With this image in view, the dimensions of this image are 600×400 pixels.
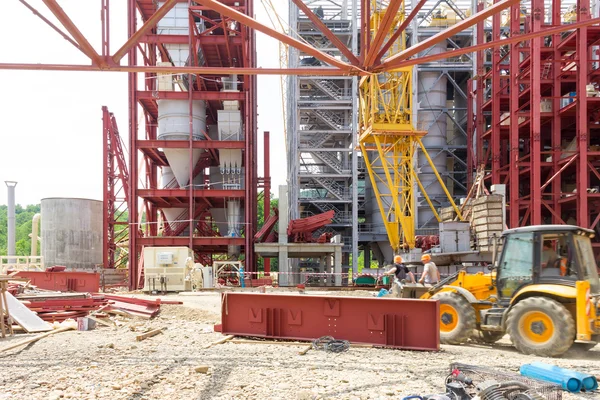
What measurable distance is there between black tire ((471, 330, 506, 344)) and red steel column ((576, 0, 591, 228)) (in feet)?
60.8

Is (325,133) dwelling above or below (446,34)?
above

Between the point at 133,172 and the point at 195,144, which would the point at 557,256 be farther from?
the point at 133,172

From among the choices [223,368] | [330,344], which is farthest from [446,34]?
[223,368]

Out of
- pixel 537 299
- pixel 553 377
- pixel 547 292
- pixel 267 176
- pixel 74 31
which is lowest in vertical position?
pixel 553 377

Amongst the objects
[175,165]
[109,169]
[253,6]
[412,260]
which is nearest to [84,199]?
[109,169]

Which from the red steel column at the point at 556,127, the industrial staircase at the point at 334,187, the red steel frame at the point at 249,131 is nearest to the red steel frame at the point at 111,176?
the red steel frame at the point at 249,131

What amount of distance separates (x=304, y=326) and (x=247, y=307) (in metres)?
1.32

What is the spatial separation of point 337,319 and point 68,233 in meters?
35.9

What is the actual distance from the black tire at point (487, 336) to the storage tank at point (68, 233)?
35.9m

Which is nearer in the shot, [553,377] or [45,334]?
[553,377]

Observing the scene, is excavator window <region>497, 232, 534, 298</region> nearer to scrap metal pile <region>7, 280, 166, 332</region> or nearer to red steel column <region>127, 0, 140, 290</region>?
scrap metal pile <region>7, 280, 166, 332</region>

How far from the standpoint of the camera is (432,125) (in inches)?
1813

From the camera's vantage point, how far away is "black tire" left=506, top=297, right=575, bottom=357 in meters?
9.30

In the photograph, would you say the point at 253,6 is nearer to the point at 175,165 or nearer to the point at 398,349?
the point at 175,165
